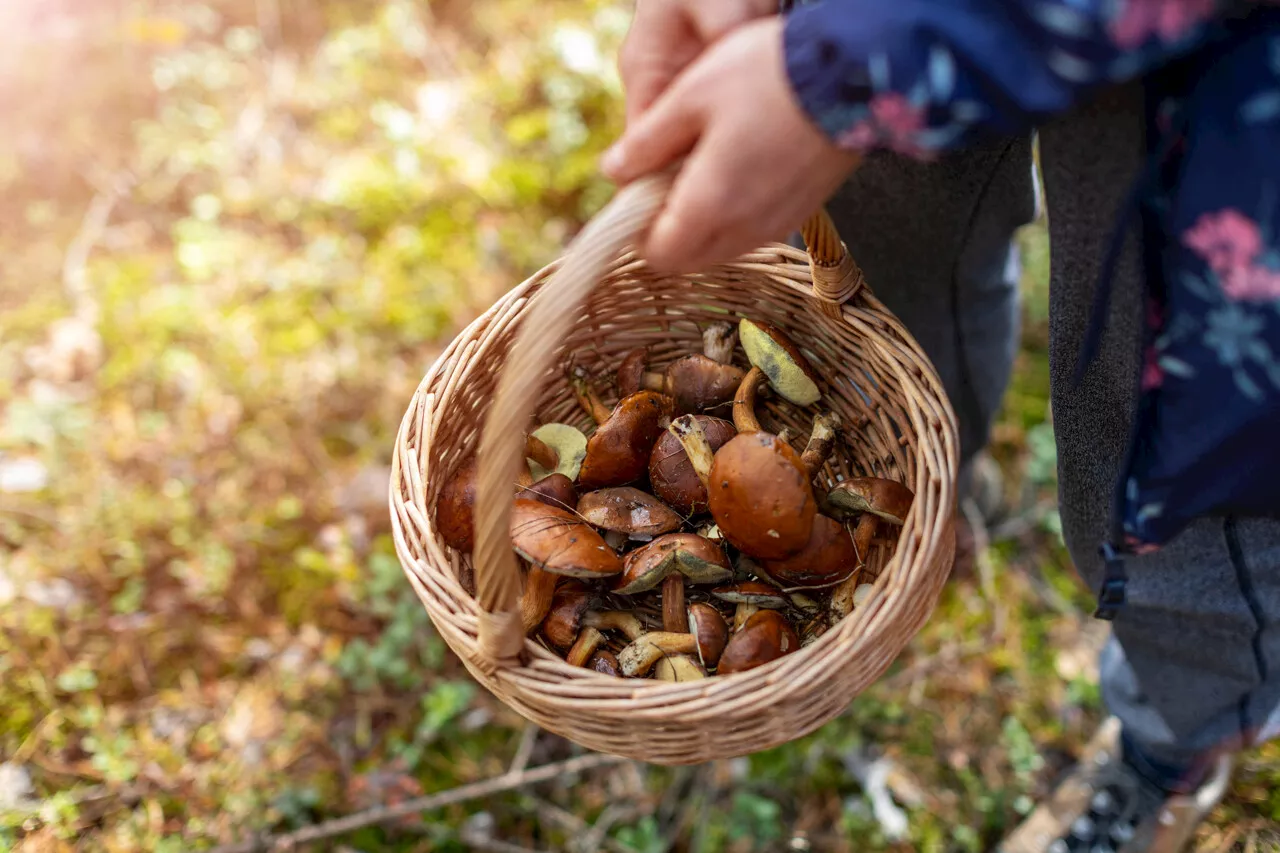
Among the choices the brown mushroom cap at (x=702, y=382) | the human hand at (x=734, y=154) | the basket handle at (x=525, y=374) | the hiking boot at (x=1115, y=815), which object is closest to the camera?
the human hand at (x=734, y=154)

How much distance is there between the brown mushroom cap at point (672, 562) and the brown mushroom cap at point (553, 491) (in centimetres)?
16

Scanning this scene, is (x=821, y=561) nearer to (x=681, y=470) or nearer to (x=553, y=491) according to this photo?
(x=681, y=470)

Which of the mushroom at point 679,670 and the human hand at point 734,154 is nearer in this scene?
the human hand at point 734,154

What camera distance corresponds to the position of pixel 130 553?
2316mm

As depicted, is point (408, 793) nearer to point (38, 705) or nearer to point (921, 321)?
point (38, 705)

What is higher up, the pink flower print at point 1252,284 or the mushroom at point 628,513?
the pink flower print at point 1252,284

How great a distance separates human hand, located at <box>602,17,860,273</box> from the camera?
884mm

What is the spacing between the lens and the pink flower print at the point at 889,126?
82cm

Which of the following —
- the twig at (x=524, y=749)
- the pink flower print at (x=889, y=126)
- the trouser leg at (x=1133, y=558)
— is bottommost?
the twig at (x=524, y=749)

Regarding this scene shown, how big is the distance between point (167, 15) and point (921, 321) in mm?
3724

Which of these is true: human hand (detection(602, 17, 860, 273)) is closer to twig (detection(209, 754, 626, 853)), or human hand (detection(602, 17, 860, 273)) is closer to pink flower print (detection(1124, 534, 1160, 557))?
pink flower print (detection(1124, 534, 1160, 557))

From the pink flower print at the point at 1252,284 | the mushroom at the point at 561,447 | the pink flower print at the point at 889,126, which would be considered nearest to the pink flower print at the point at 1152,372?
the pink flower print at the point at 1252,284

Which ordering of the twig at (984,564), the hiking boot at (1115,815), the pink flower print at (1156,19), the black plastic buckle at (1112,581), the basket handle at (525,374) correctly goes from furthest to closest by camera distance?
1. the twig at (984,564)
2. the hiking boot at (1115,815)
3. the black plastic buckle at (1112,581)
4. the basket handle at (525,374)
5. the pink flower print at (1156,19)

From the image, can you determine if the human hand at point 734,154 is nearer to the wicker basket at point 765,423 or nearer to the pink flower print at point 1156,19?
the wicker basket at point 765,423
